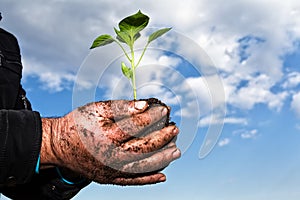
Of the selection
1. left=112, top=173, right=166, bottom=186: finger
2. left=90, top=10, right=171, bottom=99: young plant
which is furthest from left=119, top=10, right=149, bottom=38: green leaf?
left=112, top=173, right=166, bottom=186: finger

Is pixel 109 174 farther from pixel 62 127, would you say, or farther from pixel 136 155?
pixel 62 127

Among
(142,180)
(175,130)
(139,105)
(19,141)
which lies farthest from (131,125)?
(19,141)

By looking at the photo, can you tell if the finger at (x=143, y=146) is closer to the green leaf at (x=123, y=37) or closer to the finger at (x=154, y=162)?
the finger at (x=154, y=162)

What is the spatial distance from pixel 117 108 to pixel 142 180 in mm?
405

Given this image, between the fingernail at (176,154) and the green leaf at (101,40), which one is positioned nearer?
the fingernail at (176,154)

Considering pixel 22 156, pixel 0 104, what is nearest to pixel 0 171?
pixel 22 156

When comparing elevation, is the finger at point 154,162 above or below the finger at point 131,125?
below

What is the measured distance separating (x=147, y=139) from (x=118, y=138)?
12cm

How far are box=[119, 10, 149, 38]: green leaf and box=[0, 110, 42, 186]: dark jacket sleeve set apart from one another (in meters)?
0.54

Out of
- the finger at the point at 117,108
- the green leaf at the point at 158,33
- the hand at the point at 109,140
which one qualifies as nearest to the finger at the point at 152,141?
the hand at the point at 109,140

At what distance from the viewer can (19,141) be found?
1.75m

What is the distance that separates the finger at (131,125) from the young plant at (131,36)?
279 millimetres

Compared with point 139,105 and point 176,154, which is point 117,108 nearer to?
point 139,105

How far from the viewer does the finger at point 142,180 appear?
1.91 metres
